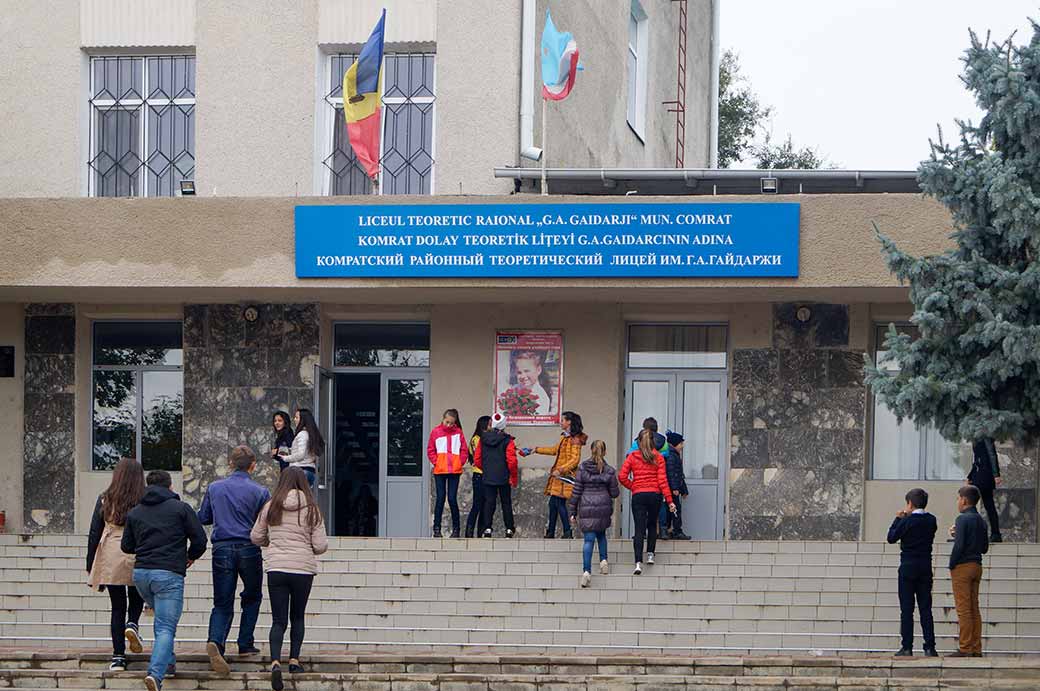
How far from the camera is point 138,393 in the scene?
20938 mm

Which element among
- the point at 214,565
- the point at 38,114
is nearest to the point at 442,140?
the point at 38,114

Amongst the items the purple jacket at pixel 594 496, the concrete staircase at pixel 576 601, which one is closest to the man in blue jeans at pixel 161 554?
the concrete staircase at pixel 576 601

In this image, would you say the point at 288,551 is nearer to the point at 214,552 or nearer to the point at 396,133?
the point at 214,552

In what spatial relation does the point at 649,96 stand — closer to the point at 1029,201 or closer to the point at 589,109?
the point at 589,109

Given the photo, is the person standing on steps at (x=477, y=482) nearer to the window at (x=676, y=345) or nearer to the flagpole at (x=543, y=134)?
the window at (x=676, y=345)

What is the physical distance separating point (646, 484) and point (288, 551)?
520 cm

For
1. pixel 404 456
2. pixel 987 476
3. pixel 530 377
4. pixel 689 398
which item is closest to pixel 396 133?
pixel 530 377

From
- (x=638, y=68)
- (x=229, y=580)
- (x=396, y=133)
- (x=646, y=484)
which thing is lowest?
(x=229, y=580)

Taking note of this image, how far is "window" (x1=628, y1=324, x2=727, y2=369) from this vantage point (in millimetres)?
20188

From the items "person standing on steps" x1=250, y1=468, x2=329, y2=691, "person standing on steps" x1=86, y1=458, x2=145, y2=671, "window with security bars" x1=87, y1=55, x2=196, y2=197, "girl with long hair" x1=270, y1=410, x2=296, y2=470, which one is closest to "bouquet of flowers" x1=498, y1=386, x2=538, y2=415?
"girl with long hair" x1=270, y1=410, x2=296, y2=470

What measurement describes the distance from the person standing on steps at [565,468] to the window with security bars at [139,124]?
253 inches

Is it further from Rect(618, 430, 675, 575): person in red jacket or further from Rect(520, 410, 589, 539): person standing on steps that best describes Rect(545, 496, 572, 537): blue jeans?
Rect(618, 430, 675, 575): person in red jacket

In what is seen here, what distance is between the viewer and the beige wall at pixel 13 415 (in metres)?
20.6

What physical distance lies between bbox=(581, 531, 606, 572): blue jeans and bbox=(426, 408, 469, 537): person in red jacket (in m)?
2.62
